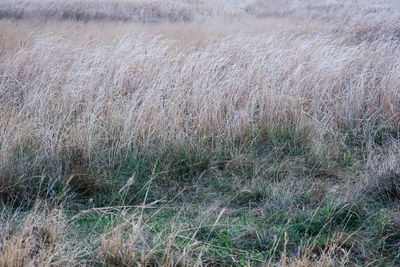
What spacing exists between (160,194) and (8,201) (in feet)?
3.40

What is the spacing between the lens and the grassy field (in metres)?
2.03

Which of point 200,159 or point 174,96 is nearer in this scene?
point 200,159

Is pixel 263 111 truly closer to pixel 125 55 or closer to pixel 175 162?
pixel 175 162

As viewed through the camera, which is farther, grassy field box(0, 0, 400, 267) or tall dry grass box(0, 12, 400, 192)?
tall dry grass box(0, 12, 400, 192)

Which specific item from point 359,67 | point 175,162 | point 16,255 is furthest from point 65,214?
point 359,67

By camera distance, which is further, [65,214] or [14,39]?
[14,39]

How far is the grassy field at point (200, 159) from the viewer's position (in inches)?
79.8

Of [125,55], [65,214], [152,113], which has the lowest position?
[65,214]

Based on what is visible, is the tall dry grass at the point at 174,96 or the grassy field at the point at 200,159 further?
the tall dry grass at the point at 174,96

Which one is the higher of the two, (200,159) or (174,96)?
(174,96)

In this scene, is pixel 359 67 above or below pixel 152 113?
above

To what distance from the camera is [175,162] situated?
305 cm

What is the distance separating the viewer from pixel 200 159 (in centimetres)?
304

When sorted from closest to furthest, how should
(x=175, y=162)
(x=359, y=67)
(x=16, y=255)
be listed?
(x=16, y=255) → (x=175, y=162) → (x=359, y=67)
